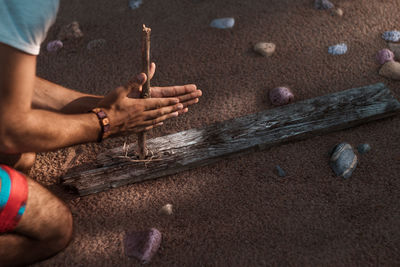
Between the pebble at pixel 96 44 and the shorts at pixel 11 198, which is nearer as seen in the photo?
the shorts at pixel 11 198

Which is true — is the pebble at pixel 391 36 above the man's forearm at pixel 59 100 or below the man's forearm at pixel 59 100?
below

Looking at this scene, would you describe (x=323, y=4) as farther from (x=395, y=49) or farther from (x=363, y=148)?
(x=363, y=148)

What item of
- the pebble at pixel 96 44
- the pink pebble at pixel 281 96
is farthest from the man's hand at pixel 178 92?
the pebble at pixel 96 44

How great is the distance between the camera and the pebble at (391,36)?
2256mm

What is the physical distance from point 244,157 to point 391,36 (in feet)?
4.10

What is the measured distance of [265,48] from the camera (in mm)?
2217

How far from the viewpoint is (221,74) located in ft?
7.07

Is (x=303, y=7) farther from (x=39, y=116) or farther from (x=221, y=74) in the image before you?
(x=39, y=116)

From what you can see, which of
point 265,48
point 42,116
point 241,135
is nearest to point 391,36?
point 265,48

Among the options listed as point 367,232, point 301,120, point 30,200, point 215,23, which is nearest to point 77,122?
point 30,200

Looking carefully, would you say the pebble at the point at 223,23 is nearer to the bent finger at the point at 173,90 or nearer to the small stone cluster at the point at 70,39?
the small stone cluster at the point at 70,39

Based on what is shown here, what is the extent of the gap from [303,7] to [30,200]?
2.03 m

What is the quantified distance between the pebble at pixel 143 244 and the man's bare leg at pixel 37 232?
24cm

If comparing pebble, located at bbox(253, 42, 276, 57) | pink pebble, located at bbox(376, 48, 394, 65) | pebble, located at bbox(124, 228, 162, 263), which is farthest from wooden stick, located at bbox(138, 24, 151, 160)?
pink pebble, located at bbox(376, 48, 394, 65)
